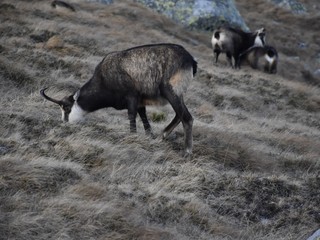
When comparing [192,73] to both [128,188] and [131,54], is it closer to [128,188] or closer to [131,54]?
[131,54]

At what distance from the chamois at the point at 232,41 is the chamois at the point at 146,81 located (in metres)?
13.0

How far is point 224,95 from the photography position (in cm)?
1494

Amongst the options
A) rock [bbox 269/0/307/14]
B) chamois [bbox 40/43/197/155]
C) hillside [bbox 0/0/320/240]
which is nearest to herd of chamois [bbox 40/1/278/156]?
chamois [bbox 40/43/197/155]

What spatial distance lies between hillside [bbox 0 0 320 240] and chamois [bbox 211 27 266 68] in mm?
5868

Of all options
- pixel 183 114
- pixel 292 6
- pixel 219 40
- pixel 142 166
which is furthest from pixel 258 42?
pixel 142 166

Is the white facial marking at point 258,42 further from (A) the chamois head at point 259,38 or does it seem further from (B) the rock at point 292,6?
(B) the rock at point 292,6

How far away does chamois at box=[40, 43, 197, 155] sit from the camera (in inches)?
319

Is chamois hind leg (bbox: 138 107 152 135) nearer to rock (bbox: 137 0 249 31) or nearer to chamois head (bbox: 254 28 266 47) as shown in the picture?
chamois head (bbox: 254 28 266 47)

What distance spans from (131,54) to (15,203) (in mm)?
3887

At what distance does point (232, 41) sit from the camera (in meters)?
21.7

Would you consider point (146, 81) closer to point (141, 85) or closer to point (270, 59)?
point (141, 85)

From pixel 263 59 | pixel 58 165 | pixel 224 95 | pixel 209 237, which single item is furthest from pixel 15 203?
pixel 263 59

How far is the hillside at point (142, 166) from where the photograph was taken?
536 cm

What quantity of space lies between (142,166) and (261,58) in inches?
606
